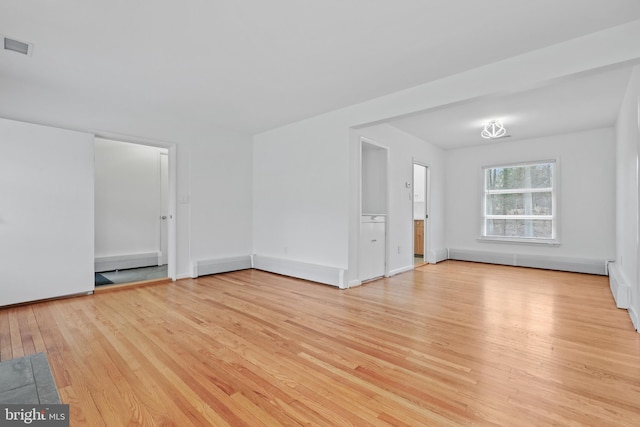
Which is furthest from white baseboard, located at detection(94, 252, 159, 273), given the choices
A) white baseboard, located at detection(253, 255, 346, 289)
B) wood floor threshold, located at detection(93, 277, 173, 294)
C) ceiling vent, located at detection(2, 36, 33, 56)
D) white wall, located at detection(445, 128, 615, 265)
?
white wall, located at detection(445, 128, 615, 265)

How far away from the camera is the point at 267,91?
3742 millimetres

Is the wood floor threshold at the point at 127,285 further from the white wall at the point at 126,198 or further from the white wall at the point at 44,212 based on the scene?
the white wall at the point at 126,198

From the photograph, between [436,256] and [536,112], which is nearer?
[536,112]

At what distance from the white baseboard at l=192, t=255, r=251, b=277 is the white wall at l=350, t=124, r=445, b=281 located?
7.22 ft

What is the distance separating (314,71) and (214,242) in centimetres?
331

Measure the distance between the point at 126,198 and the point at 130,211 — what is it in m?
0.25

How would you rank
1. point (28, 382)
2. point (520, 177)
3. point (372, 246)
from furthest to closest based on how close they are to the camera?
point (520, 177) → point (372, 246) → point (28, 382)

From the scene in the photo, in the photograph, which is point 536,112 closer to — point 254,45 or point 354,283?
point 354,283

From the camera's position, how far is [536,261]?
19.2ft

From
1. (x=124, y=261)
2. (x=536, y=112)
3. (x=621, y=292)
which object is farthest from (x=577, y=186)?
(x=124, y=261)

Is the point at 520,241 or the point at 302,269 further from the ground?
the point at 520,241

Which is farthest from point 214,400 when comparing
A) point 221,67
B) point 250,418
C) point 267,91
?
point 267,91

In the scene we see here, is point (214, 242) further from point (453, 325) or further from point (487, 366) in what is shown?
point (487, 366)

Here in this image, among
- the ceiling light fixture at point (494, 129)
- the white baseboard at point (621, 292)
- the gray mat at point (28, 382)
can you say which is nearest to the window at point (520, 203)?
the ceiling light fixture at point (494, 129)
